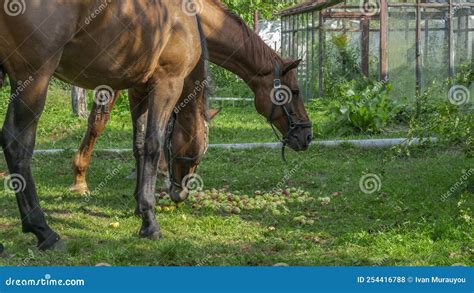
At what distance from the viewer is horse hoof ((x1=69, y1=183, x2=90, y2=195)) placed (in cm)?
989

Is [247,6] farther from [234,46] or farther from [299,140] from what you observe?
[234,46]

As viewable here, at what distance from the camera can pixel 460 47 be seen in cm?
2030

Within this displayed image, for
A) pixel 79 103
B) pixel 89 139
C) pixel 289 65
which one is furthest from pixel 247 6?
pixel 289 65

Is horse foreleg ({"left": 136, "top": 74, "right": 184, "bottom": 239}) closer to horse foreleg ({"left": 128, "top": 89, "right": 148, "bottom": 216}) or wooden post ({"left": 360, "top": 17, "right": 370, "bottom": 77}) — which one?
horse foreleg ({"left": 128, "top": 89, "right": 148, "bottom": 216})

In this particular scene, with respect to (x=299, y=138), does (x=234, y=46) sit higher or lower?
higher

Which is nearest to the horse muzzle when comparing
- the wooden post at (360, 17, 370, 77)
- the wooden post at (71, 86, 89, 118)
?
the wooden post at (71, 86, 89, 118)

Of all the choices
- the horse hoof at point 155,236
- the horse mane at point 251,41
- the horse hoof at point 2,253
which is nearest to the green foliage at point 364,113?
the horse mane at point 251,41

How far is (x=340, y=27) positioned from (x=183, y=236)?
16.7 metres

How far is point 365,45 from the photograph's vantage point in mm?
22344

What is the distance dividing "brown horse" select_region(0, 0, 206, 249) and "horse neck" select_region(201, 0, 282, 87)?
63cm

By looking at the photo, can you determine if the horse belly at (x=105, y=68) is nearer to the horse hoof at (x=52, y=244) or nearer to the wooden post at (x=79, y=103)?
the horse hoof at (x=52, y=244)

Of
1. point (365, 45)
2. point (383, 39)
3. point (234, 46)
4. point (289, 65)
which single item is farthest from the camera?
point (365, 45)

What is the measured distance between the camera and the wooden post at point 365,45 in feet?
72.8

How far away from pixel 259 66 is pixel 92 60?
2.34 meters
